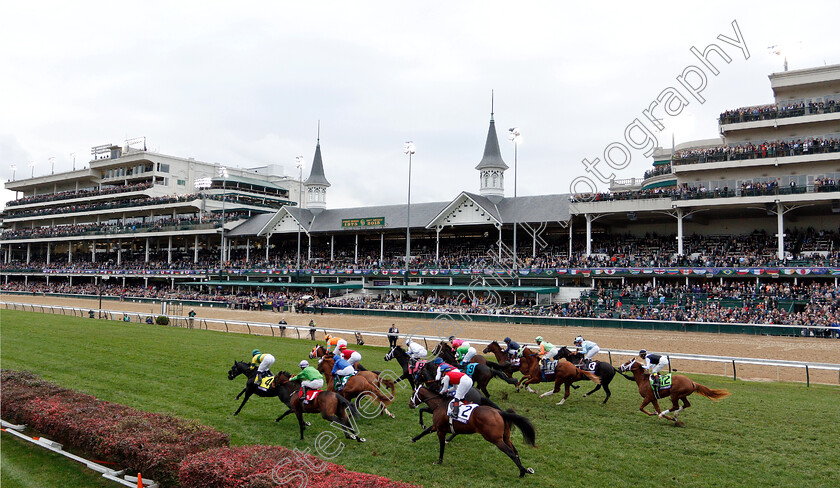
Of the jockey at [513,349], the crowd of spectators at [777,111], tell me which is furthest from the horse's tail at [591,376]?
the crowd of spectators at [777,111]

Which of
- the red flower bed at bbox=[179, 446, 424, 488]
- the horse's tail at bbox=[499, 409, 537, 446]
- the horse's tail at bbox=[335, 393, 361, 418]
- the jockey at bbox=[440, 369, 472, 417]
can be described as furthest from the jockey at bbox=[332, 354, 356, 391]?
the horse's tail at bbox=[499, 409, 537, 446]

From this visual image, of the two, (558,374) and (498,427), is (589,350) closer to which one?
(558,374)

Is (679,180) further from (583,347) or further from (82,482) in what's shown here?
(82,482)

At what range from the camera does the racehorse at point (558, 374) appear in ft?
35.2

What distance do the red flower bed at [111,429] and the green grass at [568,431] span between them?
124 cm

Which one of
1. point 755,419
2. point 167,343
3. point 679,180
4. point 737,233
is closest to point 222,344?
point 167,343

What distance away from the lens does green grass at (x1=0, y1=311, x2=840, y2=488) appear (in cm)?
706

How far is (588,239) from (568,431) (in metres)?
27.1

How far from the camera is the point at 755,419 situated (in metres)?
9.60

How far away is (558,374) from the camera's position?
427 inches

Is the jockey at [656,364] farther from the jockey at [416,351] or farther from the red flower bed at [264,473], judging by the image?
the red flower bed at [264,473]

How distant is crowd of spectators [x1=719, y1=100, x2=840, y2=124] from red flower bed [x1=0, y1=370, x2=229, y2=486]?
34.0 metres

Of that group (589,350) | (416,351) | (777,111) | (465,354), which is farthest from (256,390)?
(777,111)

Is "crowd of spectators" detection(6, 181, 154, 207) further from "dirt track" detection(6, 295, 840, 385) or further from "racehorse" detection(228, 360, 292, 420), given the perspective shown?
"racehorse" detection(228, 360, 292, 420)
